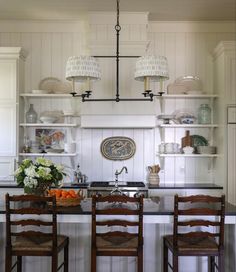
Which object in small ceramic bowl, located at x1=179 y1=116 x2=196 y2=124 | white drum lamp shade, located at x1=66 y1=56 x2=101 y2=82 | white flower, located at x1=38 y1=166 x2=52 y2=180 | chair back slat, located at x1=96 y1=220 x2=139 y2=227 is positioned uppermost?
white drum lamp shade, located at x1=66 y1=56 x2=101 y2=82

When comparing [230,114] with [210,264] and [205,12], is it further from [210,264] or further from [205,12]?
[210,264]

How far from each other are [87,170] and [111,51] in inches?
65.2

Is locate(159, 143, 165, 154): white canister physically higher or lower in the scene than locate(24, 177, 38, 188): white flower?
higher

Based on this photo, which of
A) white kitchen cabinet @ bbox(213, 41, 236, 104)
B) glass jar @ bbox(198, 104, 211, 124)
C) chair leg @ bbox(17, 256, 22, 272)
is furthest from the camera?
glass jar @ bbox(198, 104, 211, 124)

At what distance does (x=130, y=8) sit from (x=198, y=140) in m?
1.99

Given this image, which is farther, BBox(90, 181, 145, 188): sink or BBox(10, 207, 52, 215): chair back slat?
BBox(90, 181, 145, 188): sink

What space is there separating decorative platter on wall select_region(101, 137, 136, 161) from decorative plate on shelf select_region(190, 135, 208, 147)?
2.78 ft

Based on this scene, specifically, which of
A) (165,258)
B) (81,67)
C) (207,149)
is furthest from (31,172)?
(207,149)

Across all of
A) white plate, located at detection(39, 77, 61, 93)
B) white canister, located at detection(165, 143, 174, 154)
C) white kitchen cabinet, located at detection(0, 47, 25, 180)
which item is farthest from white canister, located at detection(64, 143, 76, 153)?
white canister, located at detection(165, 143, 174, 154)

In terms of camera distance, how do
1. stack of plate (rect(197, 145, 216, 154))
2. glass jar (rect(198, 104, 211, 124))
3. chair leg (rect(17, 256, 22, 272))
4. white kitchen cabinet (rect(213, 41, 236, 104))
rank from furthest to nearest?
glass jar (rect(198, 104, 211, 124)) → stack of plate (rect(197, 145, 216, 154)) → white kitchen cabinet (rect(213, 41, 236, 104)) → chair leg (rect(17, 256, 22, 272))

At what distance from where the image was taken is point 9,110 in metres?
4.61

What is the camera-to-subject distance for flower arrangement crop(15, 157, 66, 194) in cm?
295

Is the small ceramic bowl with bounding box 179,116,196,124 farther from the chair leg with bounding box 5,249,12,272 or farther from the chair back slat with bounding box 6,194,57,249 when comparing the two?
the chair leg with bounding box 5,249,12,272

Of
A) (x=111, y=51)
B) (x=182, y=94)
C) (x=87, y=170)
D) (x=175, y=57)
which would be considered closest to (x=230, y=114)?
(x=182, y=94)
